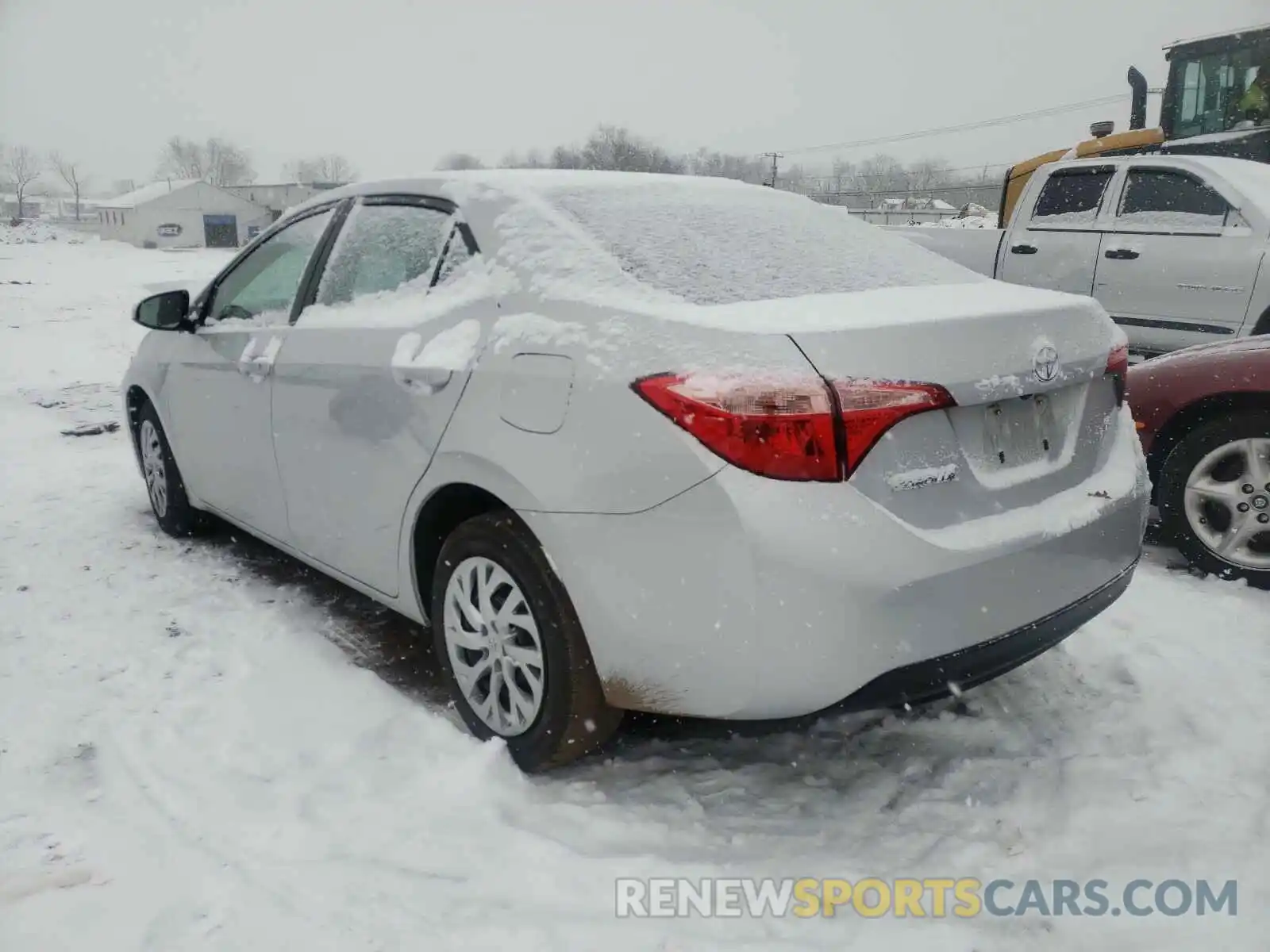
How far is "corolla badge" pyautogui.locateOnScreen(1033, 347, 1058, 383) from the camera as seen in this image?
230 cm

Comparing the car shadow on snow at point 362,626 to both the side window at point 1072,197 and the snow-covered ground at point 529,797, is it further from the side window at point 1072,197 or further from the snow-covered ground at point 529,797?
the side window at point 1072,197

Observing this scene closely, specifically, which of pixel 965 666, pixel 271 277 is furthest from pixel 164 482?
pixel 965 666

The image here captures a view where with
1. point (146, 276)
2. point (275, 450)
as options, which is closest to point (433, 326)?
point (275, 450)

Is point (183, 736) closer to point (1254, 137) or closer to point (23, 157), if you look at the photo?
point (1254, 137)

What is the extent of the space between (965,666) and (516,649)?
1.14 m

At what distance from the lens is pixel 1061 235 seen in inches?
308

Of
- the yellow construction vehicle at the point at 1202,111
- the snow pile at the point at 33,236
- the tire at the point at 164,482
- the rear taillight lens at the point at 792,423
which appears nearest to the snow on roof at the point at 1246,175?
the yellow construction vehicle at the point at 1202,111

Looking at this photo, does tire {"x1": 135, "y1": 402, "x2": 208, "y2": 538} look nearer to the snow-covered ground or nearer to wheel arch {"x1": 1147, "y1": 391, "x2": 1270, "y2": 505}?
the snow-covered ground

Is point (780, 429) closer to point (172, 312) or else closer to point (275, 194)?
point (172, 312)

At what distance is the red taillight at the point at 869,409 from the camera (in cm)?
199

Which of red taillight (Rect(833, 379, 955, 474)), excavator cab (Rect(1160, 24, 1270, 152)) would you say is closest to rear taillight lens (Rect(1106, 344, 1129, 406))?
red taillight (Rect(833, 379, 955, 474))

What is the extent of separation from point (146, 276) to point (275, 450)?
2910cm

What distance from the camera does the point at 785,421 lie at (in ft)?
6.48

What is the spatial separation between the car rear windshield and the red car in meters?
1.44
